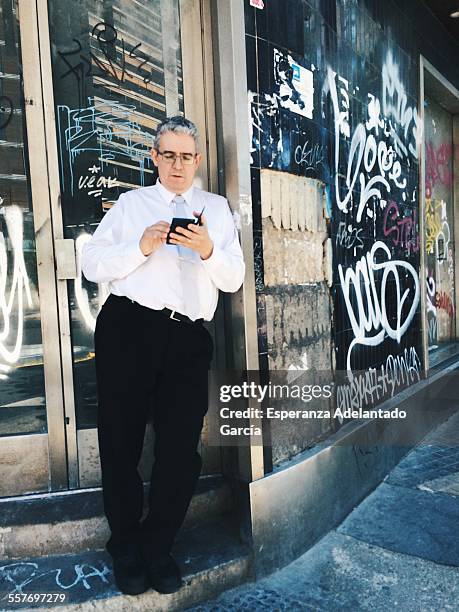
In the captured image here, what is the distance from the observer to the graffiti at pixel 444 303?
6.47 metres

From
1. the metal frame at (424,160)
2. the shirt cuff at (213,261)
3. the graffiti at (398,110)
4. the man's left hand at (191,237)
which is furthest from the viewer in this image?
the metal frame at (424,160)

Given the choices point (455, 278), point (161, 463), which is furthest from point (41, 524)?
point (455, 278)

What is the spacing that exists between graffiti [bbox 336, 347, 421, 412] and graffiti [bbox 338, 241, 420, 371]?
0.18 metres

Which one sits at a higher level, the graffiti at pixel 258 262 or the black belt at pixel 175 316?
the graffiti at pixel 258 262

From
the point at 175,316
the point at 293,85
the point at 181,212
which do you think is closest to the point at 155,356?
→ the point at 175,316

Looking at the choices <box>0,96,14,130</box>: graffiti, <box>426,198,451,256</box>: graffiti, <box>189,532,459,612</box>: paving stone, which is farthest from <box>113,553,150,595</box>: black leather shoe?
<box>426,198,451,256</box>: graffiti

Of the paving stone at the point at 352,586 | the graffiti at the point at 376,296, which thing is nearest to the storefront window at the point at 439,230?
the graffiti at the point at 376,296

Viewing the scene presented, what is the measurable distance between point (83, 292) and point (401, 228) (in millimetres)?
3099

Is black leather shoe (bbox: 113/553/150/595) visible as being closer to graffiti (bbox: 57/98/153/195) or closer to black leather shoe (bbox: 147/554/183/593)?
black leather shoe (bbox: 147/554/183/593)

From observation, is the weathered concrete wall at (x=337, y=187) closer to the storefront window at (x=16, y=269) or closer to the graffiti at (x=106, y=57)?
the graffiti at (x=106, y=57)

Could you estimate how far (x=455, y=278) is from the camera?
22.8 ft

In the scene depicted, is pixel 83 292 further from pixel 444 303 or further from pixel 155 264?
pixel 444 303

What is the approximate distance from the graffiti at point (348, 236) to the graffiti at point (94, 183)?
1614mm

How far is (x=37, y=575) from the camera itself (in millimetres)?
2312
